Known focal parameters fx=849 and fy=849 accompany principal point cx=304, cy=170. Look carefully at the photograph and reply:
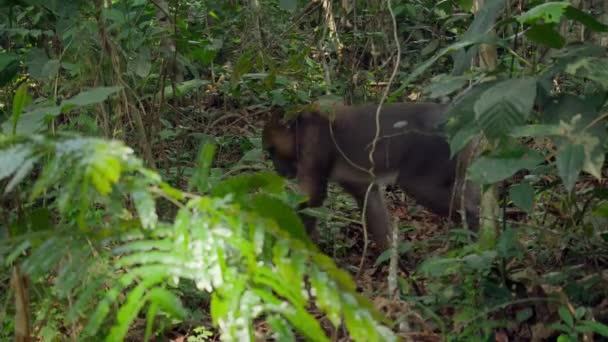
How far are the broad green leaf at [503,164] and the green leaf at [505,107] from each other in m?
0.15

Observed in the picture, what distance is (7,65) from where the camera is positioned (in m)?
3.91

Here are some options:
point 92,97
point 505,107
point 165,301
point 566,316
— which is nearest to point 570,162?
point 505,107

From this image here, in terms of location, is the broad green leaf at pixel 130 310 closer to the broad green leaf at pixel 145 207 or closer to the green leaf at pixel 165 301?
the green leaf at pixel 165 301

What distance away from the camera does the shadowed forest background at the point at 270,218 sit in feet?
5.41

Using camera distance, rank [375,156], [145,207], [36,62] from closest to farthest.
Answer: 1. [145,207]
2. [36,62]
3. [375,156]

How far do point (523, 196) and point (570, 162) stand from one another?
72 centimetres

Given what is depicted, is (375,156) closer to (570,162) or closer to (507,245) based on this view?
(507,245)

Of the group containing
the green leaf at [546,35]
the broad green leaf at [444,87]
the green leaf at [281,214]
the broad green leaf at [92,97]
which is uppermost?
the green leaf at [546,35]

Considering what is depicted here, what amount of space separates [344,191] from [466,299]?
3343 mm

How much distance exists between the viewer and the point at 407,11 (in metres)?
7.98

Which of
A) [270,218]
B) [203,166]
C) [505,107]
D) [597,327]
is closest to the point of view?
[270,218]

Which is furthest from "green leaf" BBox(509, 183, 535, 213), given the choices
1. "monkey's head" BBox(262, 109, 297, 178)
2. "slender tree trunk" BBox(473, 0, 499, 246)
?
"monkey's head" BBox(262, 109, 297, 178)

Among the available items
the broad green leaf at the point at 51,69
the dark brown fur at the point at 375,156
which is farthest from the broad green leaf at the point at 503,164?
the dark brown fur at the point at 375,156

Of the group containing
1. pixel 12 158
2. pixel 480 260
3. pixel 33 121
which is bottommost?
pixel 480 260
